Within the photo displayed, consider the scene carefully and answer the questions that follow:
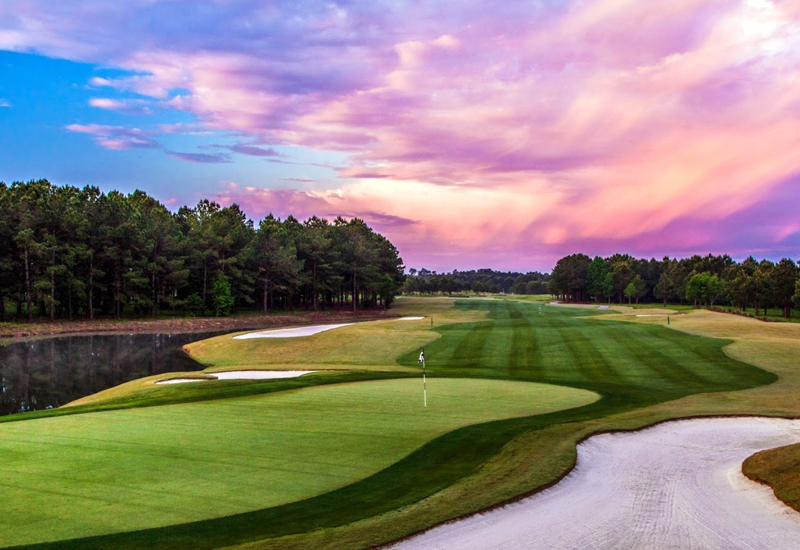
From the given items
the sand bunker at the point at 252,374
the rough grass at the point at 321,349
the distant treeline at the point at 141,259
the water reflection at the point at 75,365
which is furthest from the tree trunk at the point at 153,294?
the sand bunker at the point at 252,374

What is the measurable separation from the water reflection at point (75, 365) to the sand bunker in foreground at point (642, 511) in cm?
2189

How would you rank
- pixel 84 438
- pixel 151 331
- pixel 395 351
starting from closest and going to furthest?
pixel 84 438
pixel 395 351
pixel 151 331

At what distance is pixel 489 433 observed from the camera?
13.7 meters

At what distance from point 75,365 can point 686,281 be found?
11071 cm

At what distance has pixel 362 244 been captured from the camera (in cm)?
10331

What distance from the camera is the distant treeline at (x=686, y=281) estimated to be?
286 ft

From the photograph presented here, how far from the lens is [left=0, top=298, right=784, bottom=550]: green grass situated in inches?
316

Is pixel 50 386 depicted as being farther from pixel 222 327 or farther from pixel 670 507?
pixel 222 327

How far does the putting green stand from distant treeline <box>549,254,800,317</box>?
82382 mm

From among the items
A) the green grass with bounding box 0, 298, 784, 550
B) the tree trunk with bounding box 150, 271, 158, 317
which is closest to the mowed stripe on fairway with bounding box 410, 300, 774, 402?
the green grass with bounding box 0, 298, 784, 550

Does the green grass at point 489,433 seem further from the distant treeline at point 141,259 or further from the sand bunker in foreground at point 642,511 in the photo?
the distant treeline at point 141,259

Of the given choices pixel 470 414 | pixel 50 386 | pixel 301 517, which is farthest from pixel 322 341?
pixel 301 517

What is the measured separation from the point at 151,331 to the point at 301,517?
5698cm

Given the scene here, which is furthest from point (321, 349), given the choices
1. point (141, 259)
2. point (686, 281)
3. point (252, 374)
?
point (686, 281)
